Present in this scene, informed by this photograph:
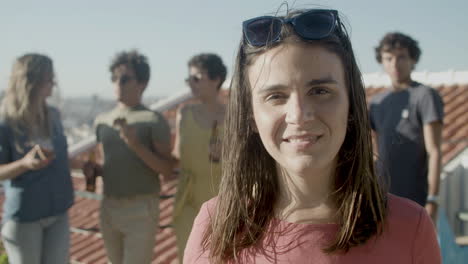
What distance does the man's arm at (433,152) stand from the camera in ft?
9.66

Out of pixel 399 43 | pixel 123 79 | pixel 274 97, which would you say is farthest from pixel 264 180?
pixel 399 43

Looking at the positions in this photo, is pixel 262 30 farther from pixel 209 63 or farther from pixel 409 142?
pixel 409 142

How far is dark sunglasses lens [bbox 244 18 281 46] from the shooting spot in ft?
4.26

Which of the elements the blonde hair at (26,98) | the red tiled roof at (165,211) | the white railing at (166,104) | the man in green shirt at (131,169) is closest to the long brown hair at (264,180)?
the man in green shirt at (131,169)

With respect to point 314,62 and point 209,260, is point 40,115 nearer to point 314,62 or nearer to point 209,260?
point 209,260

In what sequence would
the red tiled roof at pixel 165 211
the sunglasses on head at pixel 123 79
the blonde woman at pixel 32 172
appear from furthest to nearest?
the red tiled roof at pixel 165 211, the sunglasses on head at pixel 123 79, the blonde woman at pixel 32 172

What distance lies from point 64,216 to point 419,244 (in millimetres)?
2375

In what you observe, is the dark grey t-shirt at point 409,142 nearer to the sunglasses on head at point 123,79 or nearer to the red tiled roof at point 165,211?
the sunglasses on head at point 123,79

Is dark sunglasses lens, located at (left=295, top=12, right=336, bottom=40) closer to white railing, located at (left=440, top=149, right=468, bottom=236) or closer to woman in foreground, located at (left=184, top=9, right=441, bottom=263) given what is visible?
woman in foreground, located at (left=184, top=9, right=441, bottom=263)

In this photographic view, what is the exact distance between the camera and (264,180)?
4.80ft

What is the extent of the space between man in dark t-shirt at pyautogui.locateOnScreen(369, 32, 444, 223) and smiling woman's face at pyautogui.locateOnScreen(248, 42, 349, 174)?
6.15ft

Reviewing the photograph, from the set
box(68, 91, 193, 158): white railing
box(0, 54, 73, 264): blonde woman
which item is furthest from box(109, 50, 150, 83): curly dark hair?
box(68, 91, 193, 158): white railing

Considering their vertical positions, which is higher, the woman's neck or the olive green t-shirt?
the woman's neck

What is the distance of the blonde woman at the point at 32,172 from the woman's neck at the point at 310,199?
1919mm
